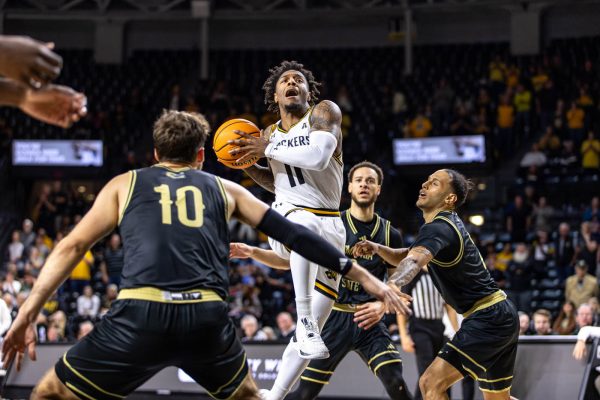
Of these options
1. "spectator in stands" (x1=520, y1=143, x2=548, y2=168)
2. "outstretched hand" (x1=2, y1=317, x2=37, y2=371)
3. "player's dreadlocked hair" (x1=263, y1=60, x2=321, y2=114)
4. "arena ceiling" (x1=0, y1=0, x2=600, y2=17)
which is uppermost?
"arena ceiling" (x1=0, y1=0, x2=600, y2=17)

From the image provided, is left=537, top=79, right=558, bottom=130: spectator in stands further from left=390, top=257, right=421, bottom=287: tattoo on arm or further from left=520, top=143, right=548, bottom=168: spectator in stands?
left=390, top=257, right=421, bottom=287: tattoo on arm

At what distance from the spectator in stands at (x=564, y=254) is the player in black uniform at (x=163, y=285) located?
1205 centimetres

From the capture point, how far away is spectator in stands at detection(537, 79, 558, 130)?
70.1 feet

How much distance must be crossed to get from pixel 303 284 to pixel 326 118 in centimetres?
120

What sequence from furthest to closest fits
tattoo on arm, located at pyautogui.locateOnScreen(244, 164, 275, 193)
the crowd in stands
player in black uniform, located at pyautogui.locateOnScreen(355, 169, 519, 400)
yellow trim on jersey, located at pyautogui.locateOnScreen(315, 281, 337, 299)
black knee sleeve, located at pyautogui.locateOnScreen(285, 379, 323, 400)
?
1. the crowd in stands
2. black knee sleeve, located at pyautogui.locateOnScreen(285, 379, 323, 400)
3. tattoo on arm, located at pyautogui.locateOnScreen(244, 164, 275, 193)
4. player in black uniform, located at pyautogui.locateOnScreen(355, 169, 519, 400)
5. yellow trim on jersey, located at pyautogui.locateOnScreen(315, 281, 337, 299)

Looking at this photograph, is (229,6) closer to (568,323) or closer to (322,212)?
(568,323)

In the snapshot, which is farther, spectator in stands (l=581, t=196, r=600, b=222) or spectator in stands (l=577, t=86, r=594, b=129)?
spectator in stands (l=577, t=86, r=594, b=129)

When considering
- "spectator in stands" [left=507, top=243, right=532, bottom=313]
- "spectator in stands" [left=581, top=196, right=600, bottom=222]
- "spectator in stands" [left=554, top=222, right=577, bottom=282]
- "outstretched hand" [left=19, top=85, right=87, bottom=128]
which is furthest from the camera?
"spectator in stands" [left=581, top=196, right=600, bottom=222]

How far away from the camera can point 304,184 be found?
6.65 m

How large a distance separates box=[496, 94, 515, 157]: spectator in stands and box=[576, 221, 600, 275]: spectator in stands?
17.0ft

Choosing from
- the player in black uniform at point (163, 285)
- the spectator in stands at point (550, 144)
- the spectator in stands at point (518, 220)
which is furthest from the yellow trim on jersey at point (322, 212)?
the spectator in stands at point (550, 144)

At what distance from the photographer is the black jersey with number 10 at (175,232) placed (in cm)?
447

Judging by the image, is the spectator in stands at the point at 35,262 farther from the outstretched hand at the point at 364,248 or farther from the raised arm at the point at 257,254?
the outstretched hand at the point at 364,248

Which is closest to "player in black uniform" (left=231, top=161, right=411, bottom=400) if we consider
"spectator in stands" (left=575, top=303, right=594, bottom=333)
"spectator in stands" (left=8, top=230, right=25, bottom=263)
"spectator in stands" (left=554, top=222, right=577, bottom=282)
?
"spectator in stands" (left=575, top=303, right=594, bottom=333)
